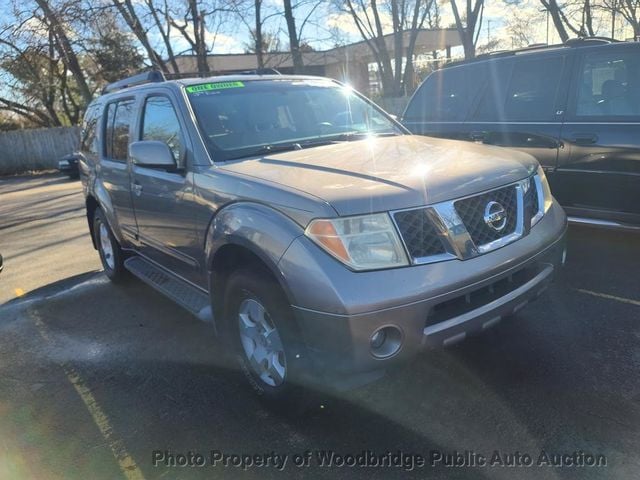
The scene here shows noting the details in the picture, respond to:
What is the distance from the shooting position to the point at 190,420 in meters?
3.16

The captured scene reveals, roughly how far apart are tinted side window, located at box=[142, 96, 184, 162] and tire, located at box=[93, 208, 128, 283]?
1656 millimetres

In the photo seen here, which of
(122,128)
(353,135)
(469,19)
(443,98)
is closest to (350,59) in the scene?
(469,19)

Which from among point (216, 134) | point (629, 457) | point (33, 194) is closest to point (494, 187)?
point (629, 457)

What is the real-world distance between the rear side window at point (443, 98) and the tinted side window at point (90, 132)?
3616 millimetres

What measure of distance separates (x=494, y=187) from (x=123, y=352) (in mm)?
3010

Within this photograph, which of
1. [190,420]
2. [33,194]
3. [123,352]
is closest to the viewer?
[190,420]

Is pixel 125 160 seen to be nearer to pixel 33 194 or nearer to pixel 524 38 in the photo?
pixel 33 194

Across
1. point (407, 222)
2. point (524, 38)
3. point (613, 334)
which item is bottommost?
point (613, 334)

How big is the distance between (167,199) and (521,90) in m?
3.80

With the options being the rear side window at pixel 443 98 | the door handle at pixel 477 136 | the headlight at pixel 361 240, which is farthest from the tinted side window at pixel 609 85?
the headlight at pixel 361 240

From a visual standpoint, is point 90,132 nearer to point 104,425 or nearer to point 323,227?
point 104,425

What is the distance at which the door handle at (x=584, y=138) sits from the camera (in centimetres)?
488

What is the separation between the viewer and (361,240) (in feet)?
8.21

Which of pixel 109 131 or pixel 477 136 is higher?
pixel 109 131
